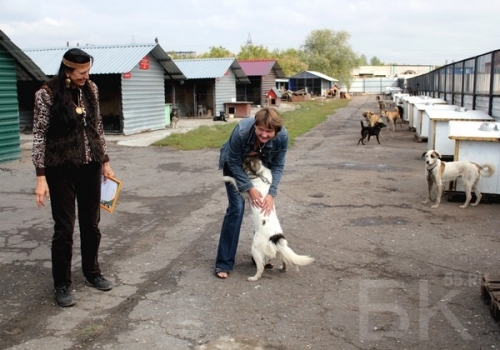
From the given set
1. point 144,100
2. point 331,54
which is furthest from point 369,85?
point 144,100

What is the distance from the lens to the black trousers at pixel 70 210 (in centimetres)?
406

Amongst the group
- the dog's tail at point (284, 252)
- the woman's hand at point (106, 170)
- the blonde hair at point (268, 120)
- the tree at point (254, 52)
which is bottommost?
the dog's tail at point (284, 252)

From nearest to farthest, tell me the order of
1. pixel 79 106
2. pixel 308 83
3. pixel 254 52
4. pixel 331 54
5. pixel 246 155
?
pixel 79 106 → pixel 246 155 → pixel 308 83 → pixel 254 52 → pixel 331 54

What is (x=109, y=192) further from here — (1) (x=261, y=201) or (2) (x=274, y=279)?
(2) (x=274, y=279)

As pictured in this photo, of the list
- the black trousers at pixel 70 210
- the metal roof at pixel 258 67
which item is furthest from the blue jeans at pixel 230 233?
the metal roof at pixel 258 67

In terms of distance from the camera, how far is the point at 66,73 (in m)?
4.00

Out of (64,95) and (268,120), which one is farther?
(268,120)

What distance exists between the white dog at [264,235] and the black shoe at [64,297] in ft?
5.08

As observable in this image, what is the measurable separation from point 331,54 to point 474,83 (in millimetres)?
67211

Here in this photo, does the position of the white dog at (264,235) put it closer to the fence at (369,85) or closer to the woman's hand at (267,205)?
the woman's hand at (267,205)

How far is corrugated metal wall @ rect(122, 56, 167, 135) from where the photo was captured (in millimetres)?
18922

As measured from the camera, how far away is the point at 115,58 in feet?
63.8

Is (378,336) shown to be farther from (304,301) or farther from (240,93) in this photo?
(240,93)

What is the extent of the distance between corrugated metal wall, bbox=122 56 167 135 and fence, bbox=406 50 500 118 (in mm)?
11627
